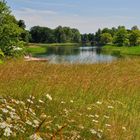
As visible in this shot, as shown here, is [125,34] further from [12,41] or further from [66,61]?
[66,61]

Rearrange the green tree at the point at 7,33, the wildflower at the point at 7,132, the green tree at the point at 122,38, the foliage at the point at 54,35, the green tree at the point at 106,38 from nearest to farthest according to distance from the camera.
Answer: the wildflower at the point at 7,132 → the green tree at the point at 7,33 → the green tree at the point at 122,38 → the green tree at the point at 106,38 → the foliage at the point at 54,35

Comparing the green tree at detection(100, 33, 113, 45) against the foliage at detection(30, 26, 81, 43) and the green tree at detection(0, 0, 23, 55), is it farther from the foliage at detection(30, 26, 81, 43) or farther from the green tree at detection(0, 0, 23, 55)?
the green tree at detection(0, 0, 23, 55)

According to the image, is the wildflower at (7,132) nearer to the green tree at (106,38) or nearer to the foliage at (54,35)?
the foliage at (54,35)

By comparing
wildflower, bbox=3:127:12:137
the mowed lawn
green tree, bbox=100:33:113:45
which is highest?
wildflower, bbox=3:127:12:137

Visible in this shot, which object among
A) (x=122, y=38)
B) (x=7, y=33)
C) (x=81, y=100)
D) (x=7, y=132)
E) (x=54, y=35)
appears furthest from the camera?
(x=54, y=35)

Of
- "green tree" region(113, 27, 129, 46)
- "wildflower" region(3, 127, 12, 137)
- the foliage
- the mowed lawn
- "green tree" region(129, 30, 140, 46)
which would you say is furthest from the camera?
the foliage

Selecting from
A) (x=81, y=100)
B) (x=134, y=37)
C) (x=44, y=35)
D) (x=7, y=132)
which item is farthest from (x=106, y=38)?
(x=7, y=132)

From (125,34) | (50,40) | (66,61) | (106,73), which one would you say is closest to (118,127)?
(106,73)

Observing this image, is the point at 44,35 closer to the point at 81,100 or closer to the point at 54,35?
the point at 54,35

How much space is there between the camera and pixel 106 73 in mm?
9797

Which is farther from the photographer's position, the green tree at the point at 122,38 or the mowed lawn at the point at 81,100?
the green tree at the point at 122,38

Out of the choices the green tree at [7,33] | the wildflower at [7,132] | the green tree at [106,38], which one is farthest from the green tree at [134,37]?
the wildflower at [7,132]

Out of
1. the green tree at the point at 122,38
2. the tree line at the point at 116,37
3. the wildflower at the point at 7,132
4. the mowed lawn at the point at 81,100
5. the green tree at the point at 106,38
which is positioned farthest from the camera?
the green tree at the point at 106,38

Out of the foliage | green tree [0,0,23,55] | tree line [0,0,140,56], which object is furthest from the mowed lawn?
the foliage
